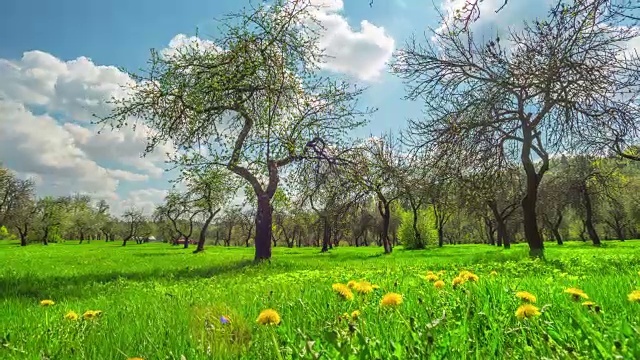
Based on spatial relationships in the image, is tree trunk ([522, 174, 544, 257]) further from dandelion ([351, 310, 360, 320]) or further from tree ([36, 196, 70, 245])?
tree ([36, 196, 70, 245])

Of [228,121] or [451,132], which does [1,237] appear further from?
[451,132]

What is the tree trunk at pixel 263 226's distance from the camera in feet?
57.0

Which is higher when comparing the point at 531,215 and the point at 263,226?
the point at 531,215

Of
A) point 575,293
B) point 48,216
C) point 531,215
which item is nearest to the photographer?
point 575,293

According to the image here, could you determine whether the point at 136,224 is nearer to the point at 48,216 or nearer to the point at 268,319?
the point at 48,216

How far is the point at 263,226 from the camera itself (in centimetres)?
1750

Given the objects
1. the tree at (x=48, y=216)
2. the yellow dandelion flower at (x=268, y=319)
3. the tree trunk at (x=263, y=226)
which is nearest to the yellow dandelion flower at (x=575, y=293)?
the yellow dandelion flower at (x=268, y=319)

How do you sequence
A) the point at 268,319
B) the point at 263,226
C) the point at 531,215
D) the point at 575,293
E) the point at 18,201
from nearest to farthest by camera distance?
the point at 268,319 → the point at 575,293 → the point at 531,215 → the point at 263,226 → the point at 18,201

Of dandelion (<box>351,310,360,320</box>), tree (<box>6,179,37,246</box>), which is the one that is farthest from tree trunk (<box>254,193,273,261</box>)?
tree (<box>6,179,37,246</box>)

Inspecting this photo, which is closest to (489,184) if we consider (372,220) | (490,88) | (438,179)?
(438,179)

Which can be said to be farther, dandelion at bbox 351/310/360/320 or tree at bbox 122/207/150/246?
tree at bbox 122/207/150/246

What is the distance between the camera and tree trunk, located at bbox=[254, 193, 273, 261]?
17.4 m

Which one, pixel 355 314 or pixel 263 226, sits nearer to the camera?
pixel 355 314

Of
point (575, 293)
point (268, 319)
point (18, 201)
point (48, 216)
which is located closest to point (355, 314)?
point (268, 319)
